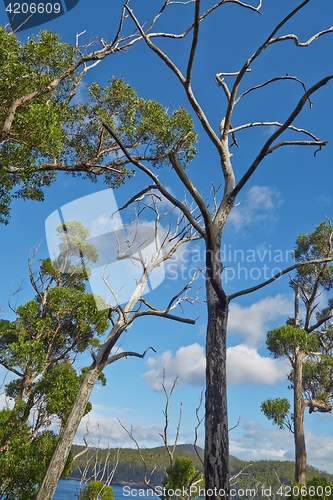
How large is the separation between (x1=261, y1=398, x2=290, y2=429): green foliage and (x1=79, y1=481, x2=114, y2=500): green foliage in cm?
528

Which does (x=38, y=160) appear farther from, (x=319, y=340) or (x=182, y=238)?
(x=319, y=340)

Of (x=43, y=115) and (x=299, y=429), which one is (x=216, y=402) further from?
(x=299, y=429)

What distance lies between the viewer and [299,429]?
29.7 ft

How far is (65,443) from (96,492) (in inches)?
194

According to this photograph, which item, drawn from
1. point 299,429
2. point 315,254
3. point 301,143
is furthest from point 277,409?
point 301,143

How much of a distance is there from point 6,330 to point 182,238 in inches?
203

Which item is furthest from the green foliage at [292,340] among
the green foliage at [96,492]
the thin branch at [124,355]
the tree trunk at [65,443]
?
the green foliage at [96,492]

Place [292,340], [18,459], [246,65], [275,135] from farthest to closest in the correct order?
[292,340] → [18,459] → [246,65] → [275,135]

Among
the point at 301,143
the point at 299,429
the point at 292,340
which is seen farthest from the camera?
the point at 292,340

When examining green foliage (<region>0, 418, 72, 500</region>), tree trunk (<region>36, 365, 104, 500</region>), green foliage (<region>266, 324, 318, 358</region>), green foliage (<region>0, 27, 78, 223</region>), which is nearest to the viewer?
green foliage (<region>0, 27, 78, 223</region>)

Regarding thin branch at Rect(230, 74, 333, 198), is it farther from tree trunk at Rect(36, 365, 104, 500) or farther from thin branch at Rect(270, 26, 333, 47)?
tree trunk at Rect(36, 365, 104, 500)

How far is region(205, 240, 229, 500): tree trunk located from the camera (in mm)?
2088

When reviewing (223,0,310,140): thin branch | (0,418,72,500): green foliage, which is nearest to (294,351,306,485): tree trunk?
(0,418,72,500): green foliage

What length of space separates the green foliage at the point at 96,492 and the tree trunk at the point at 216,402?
9889 millimetres
